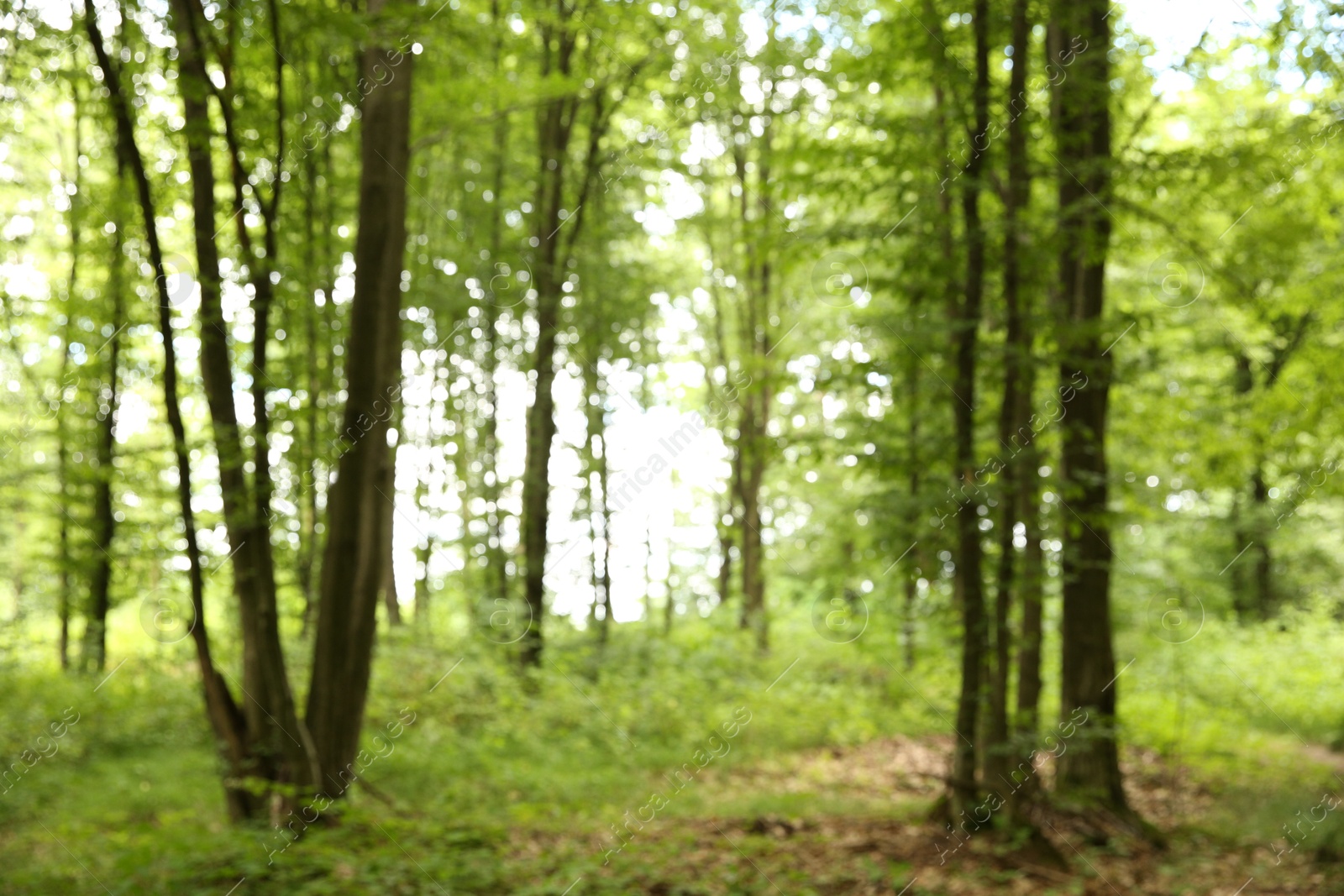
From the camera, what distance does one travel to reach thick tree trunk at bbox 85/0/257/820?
595 cm

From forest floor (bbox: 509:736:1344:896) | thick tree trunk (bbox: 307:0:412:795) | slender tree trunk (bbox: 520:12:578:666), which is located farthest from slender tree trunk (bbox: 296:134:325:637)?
forest floor (bbox: 509:736:1344:896)

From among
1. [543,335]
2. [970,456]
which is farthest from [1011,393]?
[543,335]

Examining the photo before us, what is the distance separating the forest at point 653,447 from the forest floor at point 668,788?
0.07 metres

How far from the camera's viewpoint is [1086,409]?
7.86 meters

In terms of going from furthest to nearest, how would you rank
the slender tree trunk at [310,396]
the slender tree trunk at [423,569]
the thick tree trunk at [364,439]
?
1. the slender tree trunk at [423,569]
2. the slender tree trunk at [310,396]
3. the thick tree trunk at [364,439]

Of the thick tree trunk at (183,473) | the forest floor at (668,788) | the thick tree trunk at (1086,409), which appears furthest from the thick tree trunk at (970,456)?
the thick tree trunk at (183,473)

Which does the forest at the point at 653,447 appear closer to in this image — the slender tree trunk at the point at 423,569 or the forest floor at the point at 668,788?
the forest floor at the point at 668,788

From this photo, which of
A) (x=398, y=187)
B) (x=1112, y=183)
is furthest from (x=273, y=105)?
(x=1112, y=183)

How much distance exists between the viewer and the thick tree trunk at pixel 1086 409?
6.53 m

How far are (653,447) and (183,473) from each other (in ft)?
40.8

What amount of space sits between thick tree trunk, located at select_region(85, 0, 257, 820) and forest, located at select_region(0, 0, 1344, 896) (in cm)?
5

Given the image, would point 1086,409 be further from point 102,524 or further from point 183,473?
point 102,524

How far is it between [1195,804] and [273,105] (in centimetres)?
989

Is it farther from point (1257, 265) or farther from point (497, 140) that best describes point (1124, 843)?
point (497, 140)
